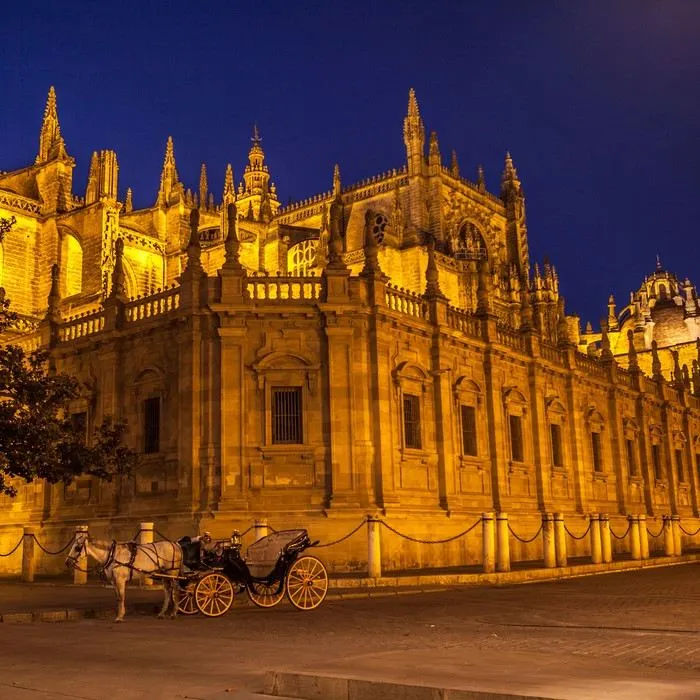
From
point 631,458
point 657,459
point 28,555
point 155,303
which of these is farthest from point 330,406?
point 657,459

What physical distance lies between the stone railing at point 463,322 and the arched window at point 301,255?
27.6m

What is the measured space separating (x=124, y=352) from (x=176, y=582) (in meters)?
12.7

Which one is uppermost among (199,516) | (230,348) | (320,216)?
(320,216)

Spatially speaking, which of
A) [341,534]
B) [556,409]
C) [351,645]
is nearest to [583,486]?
[556,409]

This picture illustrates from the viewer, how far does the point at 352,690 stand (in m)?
6.38

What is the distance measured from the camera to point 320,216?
62.2m

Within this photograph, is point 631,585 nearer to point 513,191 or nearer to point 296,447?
point 296,447

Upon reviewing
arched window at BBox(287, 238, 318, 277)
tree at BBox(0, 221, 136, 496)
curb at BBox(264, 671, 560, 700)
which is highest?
arched window at BBox(287, 238, 318, 277)

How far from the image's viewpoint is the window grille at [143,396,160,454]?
23.7m

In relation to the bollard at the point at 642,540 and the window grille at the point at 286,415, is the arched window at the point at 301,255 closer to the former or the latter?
the bollard at the point at 642,540

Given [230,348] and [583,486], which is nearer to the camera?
Answer: [230,348]

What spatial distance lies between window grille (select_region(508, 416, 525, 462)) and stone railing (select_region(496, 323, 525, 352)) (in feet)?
7.99

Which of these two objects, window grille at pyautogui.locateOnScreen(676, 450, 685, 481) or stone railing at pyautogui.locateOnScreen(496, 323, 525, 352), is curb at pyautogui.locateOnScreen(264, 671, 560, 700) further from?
window grille at pyautogui.locateOnScreen(676, 450, 685, 481)

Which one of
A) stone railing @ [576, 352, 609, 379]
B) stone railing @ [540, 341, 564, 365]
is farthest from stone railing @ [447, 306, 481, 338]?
stone railing @ [576, 352, 609, 379]
